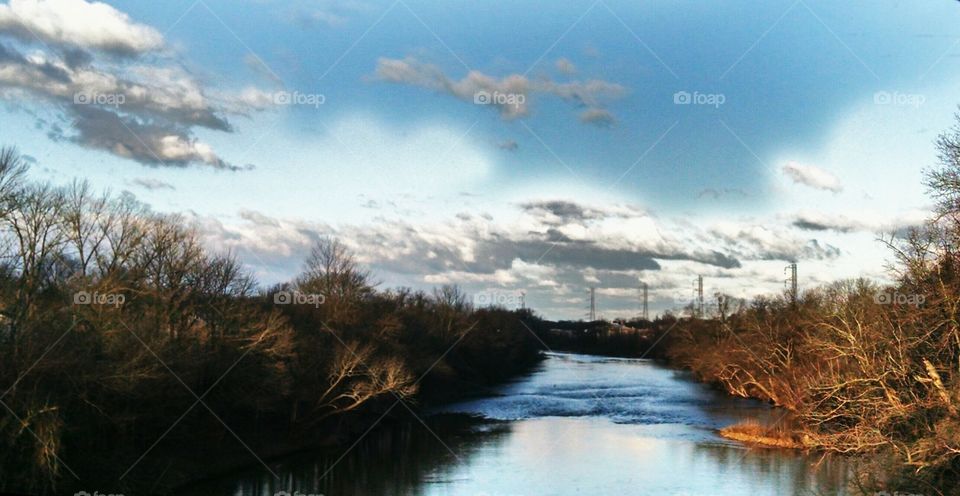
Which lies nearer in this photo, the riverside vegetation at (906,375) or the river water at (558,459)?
the riverside vegetation at (906,375)

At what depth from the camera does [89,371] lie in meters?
19.8

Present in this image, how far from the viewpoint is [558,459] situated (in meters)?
26.8

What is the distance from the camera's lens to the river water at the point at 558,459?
22609mm

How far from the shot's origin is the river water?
2261 centimetres

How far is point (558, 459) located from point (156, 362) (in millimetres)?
12990

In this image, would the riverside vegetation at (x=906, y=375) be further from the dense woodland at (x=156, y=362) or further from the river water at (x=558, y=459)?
the dense woodland at (x=156, y=362)

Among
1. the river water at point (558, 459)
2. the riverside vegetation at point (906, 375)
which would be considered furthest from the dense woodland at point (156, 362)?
the riverside vegetation at point (906, 375)

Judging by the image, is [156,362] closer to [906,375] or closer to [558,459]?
[558,459]

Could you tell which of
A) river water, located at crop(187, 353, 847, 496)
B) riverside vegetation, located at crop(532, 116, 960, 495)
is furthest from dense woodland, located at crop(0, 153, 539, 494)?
riverside vegetation, located at crop(532, 116, 960, 495)

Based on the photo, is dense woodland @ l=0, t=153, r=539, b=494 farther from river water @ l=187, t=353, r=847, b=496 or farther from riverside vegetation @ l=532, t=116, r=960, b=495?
riverside vegetation @ l=532, t=116, r=960, b=495

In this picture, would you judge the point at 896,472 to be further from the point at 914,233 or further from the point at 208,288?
the point at 208,288

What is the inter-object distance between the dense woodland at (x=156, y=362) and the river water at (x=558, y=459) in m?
1.71

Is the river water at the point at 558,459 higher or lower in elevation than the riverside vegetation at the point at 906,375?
lower

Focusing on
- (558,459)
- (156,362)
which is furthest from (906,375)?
(156,362)
